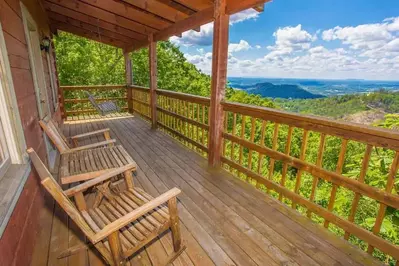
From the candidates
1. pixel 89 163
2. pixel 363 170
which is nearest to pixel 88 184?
pixel 89 163

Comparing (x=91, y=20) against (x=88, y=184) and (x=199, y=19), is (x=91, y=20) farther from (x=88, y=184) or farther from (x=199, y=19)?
(x=88, y=184)

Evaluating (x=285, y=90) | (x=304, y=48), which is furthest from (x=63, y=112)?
(x=304, y=48)

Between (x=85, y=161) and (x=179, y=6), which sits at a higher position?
(x=179, y=6)

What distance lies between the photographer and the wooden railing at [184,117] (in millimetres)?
3627

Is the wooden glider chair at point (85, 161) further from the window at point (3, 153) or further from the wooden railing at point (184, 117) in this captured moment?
the wooden railing at point (184, 117)

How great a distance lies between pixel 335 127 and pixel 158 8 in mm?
3174

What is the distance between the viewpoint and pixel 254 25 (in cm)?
4419

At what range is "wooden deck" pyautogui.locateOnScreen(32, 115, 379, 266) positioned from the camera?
1630 mm

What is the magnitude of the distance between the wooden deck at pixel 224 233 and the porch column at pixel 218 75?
0.43 metres

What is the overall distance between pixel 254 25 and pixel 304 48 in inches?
474

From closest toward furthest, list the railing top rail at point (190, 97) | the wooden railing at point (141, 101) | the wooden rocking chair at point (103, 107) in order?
the railing top rail at point (190, 97) → the wooden rocking chair at point (103, 107) → the wooden railing at point (141, 101)

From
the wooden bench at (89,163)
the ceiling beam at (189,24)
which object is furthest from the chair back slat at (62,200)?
the ceiling beam at (189,24)

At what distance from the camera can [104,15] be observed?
4.29 m

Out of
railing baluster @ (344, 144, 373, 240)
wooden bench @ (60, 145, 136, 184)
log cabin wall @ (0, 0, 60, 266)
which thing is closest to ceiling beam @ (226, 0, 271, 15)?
railing baluster @ (344, 144, 373, 240)
